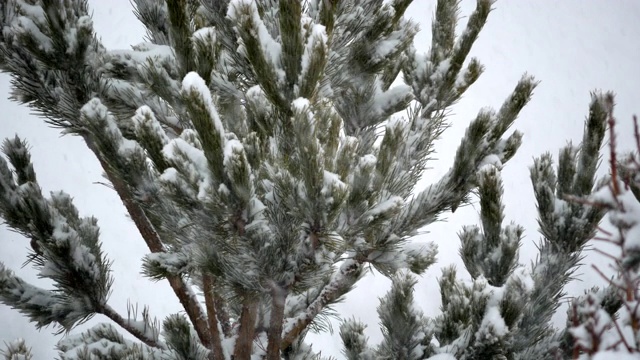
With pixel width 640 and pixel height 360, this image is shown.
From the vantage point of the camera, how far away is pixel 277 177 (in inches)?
78.7

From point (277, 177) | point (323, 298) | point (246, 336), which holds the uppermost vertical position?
point (277, 177)

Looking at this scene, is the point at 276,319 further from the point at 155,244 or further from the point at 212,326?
the point at 155,244

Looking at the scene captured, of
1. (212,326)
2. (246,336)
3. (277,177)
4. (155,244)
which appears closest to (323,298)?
(246,336)

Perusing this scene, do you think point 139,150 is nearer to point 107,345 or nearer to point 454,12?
point 107,345

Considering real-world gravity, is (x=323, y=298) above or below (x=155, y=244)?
below

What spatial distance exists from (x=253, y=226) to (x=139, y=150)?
53 cm

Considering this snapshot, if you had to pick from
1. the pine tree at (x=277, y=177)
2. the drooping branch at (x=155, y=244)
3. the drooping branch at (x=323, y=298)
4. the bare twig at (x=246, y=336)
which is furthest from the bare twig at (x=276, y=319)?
the drooping branch at (x=155, y=244)

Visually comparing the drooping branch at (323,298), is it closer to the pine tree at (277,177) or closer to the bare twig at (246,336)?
the pine tree at (277,177)

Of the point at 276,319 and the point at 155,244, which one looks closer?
the point at 276,319

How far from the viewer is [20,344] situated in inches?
115

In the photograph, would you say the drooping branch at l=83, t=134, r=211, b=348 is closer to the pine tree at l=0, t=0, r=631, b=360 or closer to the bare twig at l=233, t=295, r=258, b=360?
the pine tree at l=0, t=0, r=631, b=360

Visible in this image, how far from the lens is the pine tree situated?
1952mm

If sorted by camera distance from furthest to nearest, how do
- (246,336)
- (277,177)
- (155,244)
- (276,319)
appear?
(155,244), (246,336), (276,319), (277,177)

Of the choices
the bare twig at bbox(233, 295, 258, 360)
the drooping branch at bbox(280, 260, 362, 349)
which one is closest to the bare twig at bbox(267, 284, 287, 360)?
the bare twig at bbox(233, 295, 258, 360)
